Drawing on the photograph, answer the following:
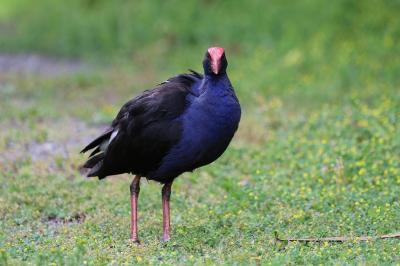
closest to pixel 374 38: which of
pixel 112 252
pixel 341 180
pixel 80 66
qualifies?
pixel 80 66

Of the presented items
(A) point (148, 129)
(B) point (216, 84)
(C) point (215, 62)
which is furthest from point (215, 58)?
(A) point (148, 129)

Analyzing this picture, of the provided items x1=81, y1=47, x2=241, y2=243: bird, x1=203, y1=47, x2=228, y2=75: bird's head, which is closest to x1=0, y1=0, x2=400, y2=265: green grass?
x1=81, y1=47, x2=241, y2=243: bird

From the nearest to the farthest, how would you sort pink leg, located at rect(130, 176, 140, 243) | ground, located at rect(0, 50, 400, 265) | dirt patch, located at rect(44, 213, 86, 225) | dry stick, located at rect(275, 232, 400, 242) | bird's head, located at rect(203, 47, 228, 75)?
ground, located at rect(0, 50, 400, 265)
dry stick, located at rect(275, 232, 400, 242)
bird's head, located at rect(203, 47, 228, 75)
pink leg, located at rect(130, 176, 140, 243)
dirt patch, located at rect(44, 213, 86, 225)

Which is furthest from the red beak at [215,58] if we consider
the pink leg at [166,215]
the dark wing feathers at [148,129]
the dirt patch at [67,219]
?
the dirt patch at [67,219]

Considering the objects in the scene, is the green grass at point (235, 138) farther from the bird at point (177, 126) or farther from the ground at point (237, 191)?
Answer: the bird at point (177, 126)

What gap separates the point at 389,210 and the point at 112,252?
8.46ft

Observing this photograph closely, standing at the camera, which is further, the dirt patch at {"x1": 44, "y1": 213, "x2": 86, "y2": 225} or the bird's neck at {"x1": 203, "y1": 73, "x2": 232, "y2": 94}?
the dirt patch at {"x1": 44, "y1": 213, "x2": 86, "y2": 225}

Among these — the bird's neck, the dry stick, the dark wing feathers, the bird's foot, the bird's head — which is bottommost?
the bird's foot

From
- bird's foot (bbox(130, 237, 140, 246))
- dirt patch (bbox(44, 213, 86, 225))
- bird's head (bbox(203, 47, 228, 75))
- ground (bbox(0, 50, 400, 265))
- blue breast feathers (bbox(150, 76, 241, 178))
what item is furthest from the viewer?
dirt patch (bbox(44, 213, 86, 225))

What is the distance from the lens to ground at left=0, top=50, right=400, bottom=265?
6719mm

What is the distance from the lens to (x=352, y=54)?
15.2m

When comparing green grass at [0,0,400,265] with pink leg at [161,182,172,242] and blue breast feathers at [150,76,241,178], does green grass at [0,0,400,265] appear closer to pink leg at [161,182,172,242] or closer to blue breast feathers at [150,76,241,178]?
pink leg at [161,182,172,242]

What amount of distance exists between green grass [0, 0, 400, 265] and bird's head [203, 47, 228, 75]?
A: 4.68ft

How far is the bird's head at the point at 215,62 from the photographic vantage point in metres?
7.07
